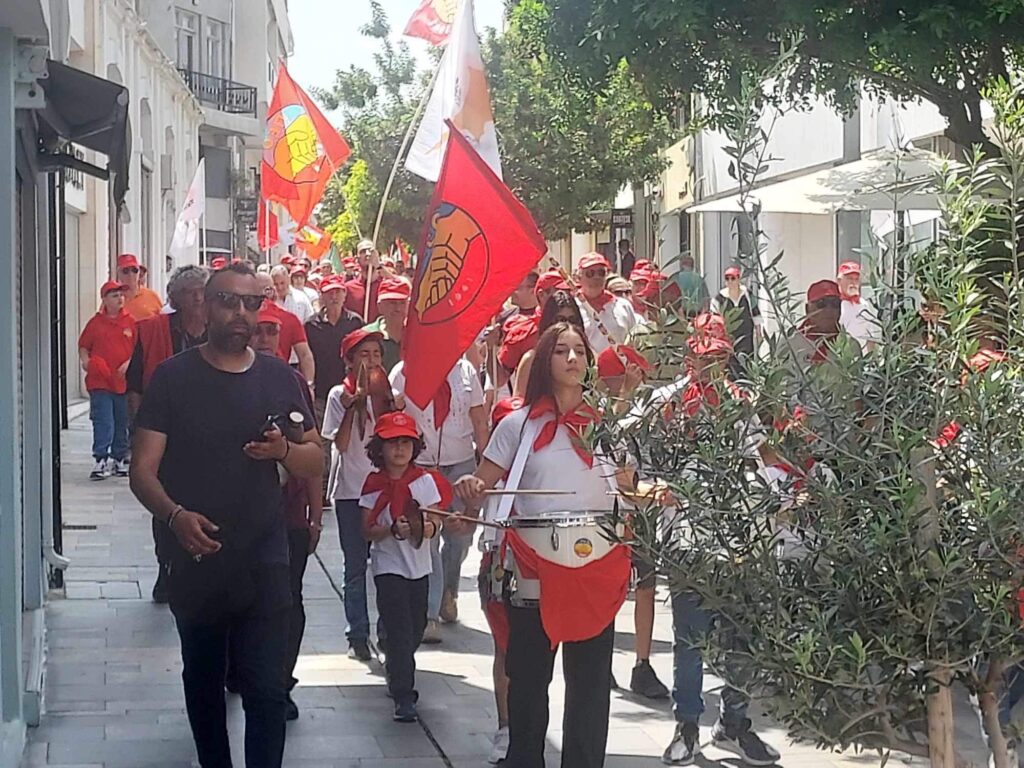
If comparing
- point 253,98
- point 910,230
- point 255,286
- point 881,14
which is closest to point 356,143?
point 253,98

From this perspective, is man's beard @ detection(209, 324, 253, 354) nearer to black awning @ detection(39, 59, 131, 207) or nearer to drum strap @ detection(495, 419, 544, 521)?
drum strap @ detection(495, 419, 544, 521)

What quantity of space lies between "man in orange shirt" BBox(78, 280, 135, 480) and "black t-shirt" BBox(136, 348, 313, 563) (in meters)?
10.1

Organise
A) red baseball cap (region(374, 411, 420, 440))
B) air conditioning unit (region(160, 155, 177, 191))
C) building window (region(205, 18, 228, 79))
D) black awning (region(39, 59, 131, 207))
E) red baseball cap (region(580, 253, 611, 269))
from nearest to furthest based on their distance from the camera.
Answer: black awning (region(39, 59, 131, 207)) < red baseball cap (region(374, 411, 420, 440)) < red baseball cap (region(580, 253, 611, 269)) < air conditioning unit (region(160, 155, 177, 191)) < building window (region(205, 18, 228, 79))

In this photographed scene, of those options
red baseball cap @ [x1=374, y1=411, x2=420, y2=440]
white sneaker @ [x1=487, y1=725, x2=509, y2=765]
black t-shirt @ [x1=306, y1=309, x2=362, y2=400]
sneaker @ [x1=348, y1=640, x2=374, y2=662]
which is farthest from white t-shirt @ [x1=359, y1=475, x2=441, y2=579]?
black t-shirt @ [x1=306, y1=309, x2=362, y2=400]

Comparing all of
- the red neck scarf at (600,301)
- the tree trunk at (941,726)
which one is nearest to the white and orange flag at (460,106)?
the red neck scarf at (600,301)

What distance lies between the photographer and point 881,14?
456 inches

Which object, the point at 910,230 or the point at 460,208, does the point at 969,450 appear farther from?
the point at 460,208

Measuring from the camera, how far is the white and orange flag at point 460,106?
11211 mm

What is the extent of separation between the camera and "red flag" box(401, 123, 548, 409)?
704 centimetres

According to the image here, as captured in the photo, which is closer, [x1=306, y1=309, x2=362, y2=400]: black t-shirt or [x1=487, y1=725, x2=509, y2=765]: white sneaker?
[x1=487, y1=725, x2=509, y2=765]: white sneaker

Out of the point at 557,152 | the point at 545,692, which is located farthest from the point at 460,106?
the point at 557,152

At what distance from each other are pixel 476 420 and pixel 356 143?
27.7m

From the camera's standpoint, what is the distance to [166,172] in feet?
118

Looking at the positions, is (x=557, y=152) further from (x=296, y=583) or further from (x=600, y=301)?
(x=296, y=583)
